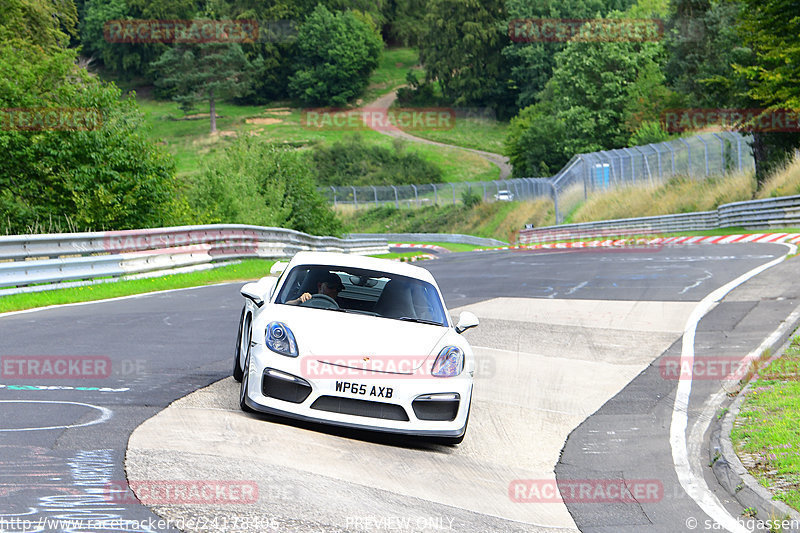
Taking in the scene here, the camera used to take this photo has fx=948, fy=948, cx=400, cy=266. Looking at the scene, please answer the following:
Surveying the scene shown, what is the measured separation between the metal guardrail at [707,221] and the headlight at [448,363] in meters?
27.2

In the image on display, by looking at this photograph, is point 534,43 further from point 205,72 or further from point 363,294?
point 363,294

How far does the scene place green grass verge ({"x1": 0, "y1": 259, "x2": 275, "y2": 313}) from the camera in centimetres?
1512

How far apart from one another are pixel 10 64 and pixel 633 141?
4882 centimetres

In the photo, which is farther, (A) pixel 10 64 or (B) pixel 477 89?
(B) pixel 477 89

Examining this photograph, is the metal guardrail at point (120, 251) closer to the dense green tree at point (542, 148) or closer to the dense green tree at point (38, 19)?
the dense green tree at point (38, 19)

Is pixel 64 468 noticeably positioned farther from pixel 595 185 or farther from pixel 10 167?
pixel 595 185

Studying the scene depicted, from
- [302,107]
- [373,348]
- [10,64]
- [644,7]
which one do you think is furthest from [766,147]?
[302,107]

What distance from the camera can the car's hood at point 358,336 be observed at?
7195 mm

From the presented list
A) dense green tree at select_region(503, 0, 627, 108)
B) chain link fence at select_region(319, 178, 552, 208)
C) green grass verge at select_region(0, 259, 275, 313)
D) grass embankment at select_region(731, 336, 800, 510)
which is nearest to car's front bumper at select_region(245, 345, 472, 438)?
grass embankment at select_region(731, 336, 800, 510)

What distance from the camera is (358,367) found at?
280 inches

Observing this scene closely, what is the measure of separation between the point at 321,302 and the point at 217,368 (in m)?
2.09

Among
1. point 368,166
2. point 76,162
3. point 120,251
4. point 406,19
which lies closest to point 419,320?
point 120,251

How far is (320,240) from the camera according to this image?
116ft

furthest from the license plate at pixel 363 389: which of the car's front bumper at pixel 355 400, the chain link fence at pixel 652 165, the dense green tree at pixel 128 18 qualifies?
the dense green tree at pixel 128 18
